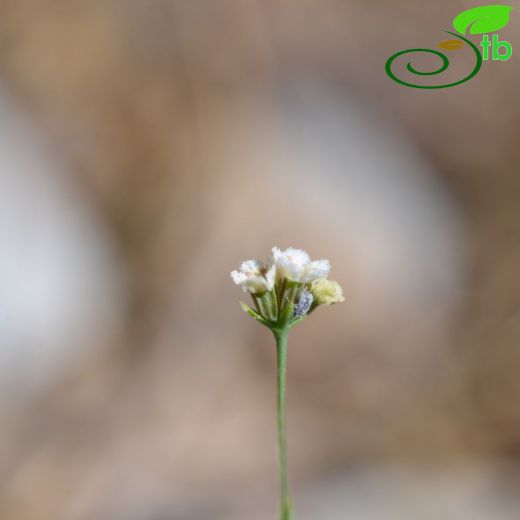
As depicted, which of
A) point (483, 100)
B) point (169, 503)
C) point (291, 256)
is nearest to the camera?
point (291, 256)

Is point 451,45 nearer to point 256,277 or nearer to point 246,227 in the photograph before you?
point 246,227

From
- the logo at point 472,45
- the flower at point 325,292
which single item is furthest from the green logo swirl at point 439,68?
the flower at point 325,292

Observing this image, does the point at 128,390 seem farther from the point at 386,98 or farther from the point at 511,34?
the point at 511,34

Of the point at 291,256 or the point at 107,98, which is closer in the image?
the point at 291,256

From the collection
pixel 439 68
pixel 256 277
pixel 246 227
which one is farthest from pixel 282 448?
pixel 439 68

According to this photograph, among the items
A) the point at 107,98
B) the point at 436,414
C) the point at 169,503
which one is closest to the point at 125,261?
the point at 107,98

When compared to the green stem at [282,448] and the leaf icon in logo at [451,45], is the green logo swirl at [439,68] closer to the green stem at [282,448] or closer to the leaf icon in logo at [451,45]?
the leaf icon in logo at [451,45]
